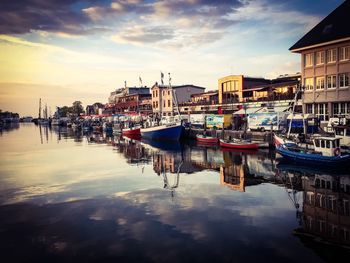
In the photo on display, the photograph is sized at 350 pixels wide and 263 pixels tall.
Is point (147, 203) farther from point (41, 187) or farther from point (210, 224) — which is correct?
point (41, 187)

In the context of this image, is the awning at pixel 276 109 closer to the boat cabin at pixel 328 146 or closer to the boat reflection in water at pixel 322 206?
the boat cabin at pixel 328 146

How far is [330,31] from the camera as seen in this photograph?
1906 inches

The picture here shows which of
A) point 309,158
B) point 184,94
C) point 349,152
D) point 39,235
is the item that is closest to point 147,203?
point 39,235

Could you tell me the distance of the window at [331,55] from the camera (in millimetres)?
47516

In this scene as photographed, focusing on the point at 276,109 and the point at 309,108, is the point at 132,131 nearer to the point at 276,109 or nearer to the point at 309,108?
the point at 276,109

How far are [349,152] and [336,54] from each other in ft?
71.0

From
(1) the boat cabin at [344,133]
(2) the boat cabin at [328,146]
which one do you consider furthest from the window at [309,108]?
(2) the boat cabin at [328,146]

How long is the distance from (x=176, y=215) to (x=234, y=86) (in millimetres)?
64487

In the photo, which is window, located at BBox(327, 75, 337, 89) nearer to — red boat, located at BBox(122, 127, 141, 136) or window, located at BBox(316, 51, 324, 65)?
window, located at BBox(316, 51, 324, 65)

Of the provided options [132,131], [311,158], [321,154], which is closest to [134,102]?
[132,131]

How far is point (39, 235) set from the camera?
16.0m

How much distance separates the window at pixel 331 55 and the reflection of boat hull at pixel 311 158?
794 inches

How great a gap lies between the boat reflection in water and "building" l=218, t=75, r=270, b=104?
46533mm

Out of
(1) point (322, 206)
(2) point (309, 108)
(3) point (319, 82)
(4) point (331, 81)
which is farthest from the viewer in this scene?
(2) point (309, 108)
